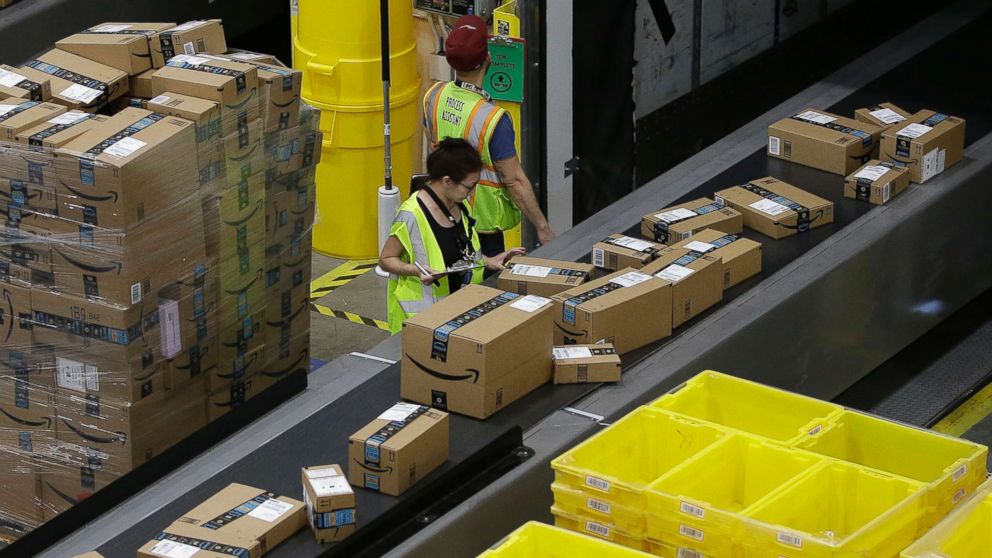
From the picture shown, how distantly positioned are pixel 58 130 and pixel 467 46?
174cm

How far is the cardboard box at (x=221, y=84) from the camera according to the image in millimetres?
6383

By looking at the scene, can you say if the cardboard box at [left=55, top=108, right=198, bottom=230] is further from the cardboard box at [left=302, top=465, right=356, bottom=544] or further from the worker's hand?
the worker's hand

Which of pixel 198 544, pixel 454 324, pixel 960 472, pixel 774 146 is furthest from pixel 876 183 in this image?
pixel 198 544

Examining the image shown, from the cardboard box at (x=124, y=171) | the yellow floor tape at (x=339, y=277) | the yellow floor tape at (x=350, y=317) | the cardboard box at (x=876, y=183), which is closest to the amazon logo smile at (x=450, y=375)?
the cardboard box at (x=124, y=171)

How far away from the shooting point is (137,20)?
10258 mm

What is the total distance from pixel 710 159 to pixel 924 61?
1818 millimetres

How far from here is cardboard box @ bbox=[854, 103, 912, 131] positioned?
7871mm

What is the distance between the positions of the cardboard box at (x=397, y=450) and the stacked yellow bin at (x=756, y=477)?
0.54 meters

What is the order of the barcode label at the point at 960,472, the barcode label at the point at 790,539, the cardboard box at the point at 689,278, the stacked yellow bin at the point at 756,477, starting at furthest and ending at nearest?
the cardboard box at the point at 689,278
the barcode label at the point at 960,472
the stacked yellow bin at the point at 756,477
the barcode label at the point at 790,539

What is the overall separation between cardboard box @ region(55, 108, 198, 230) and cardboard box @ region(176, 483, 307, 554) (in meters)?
1.34

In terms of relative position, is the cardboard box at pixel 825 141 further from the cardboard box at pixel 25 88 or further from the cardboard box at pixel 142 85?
the cardboard box at pixel 25 88

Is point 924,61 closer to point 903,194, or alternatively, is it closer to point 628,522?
point 903,194

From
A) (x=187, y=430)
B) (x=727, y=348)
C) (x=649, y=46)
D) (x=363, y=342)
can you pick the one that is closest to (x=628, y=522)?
(x=727, y=348)

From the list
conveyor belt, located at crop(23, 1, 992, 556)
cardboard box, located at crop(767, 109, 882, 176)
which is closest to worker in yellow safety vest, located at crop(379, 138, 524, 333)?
conveyor belt, located at crop(23, 1, 992, 556)
